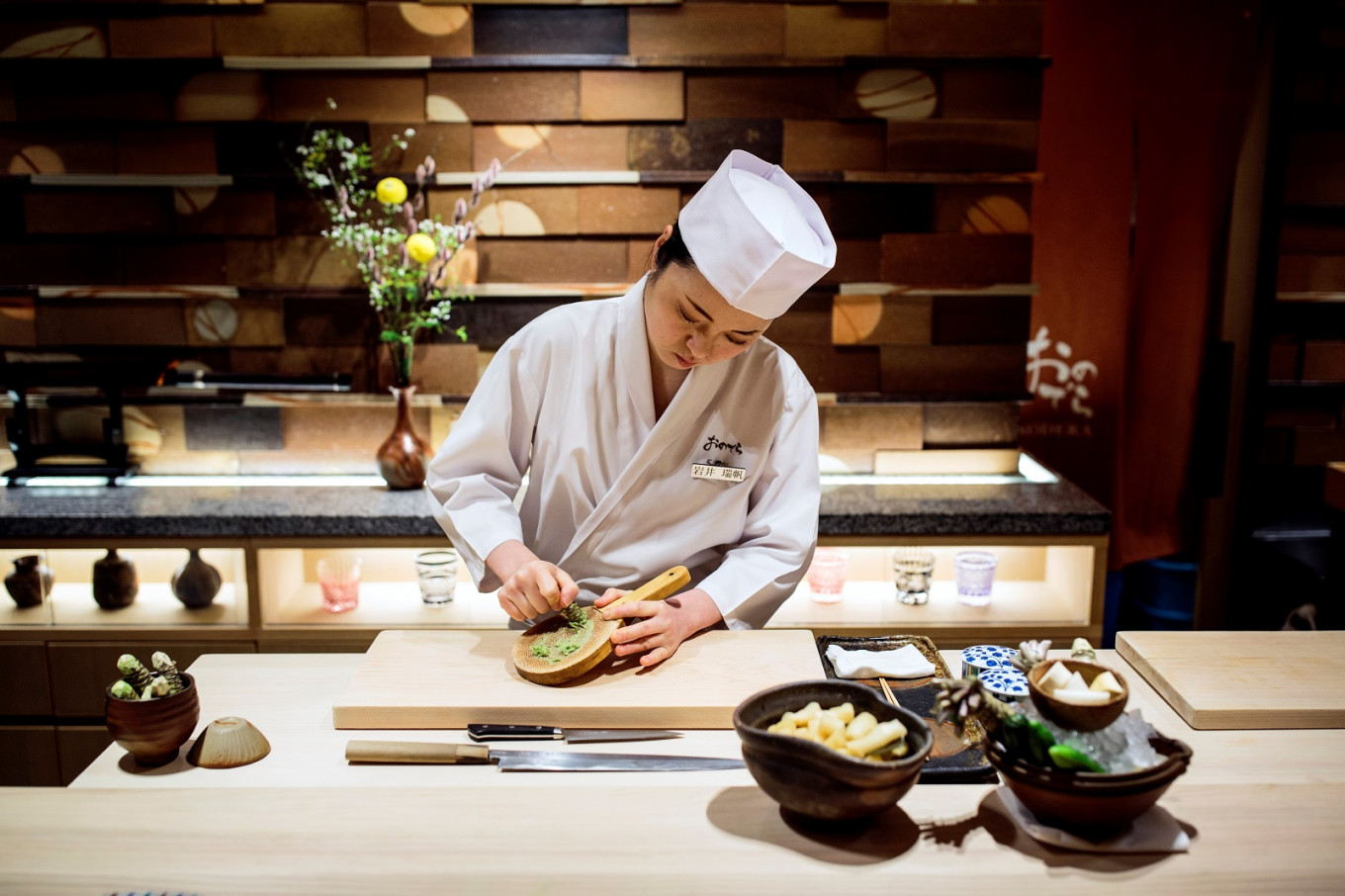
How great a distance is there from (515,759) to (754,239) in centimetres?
85

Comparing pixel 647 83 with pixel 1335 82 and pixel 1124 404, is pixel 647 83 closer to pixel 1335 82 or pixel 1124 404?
pixel 1124 404

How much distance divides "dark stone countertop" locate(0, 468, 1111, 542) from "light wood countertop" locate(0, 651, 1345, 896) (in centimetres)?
151

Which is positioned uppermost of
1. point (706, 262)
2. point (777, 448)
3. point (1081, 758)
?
point (706, 262)

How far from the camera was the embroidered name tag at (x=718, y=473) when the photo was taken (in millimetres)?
1947

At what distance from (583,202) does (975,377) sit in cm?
140

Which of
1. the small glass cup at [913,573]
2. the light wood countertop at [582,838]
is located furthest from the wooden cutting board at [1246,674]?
the small glass cup at [913,573]

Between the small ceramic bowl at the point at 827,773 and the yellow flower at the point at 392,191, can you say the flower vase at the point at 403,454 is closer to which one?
the yellow flower at the point at 392,191

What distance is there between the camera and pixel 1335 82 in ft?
12.0

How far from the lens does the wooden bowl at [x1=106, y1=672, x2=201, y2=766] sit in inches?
52.6

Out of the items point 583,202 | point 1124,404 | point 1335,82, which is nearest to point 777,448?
point 583,202

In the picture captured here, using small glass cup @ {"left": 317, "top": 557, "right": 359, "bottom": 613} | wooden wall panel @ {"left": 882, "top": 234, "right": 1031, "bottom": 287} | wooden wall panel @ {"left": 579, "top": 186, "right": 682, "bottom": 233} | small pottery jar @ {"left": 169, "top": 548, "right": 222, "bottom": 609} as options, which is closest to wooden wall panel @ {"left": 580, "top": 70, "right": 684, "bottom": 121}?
wooden wall panel @ {"left": 579, "top": 186, "right": 682, "bottom": 233}

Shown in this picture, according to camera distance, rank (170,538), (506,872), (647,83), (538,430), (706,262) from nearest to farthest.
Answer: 1. (506,872)
2. (706,262)
3. (538,430)
4. (170,538)
5. (647,83)

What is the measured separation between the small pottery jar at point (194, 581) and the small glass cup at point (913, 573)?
2020mm

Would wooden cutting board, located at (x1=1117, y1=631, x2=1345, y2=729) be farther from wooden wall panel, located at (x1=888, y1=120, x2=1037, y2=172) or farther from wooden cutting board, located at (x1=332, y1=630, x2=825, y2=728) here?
wooden wall panel, located at (x1=888, y1=120, x2=1037, y2=172)
